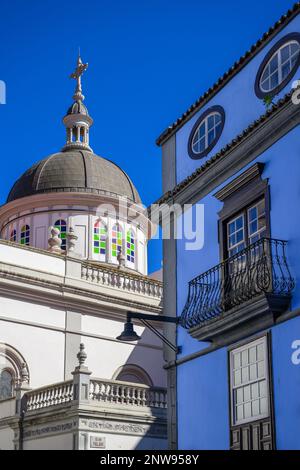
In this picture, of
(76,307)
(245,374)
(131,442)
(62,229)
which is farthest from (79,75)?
(245,374)

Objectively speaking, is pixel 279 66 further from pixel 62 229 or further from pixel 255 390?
pixel 62 229

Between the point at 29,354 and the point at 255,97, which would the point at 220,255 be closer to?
the point at 255,97

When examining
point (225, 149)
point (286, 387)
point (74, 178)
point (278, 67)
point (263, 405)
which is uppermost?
point (74, 178)

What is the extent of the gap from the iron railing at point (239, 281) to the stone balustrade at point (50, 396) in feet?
20.5

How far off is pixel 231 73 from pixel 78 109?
1927cm

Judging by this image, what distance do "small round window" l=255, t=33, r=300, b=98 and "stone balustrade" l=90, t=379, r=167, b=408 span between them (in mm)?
8559

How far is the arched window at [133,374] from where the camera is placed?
2585cm

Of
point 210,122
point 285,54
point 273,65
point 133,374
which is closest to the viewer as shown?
point 285,54

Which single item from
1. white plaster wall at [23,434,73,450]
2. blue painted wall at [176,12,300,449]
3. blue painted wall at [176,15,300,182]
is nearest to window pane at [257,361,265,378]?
blue painted wall at [176,12,300,449]

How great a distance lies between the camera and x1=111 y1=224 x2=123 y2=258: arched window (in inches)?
1215

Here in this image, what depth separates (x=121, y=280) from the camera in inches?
1048

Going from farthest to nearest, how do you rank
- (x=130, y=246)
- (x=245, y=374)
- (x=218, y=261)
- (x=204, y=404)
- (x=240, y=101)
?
1. (x=130, y=246)
2. (x=240, y=101)
3. (x=218, y=261)
4. (x=204, y=404)
5. (x=245, y=374)

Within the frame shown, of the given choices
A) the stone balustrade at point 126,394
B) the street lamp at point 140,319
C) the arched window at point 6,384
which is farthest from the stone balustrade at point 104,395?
the street lamp at point 140,319
